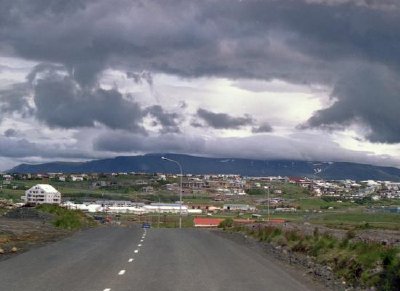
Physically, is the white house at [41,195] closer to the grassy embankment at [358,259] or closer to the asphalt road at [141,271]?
the asphalt road at [141,271]

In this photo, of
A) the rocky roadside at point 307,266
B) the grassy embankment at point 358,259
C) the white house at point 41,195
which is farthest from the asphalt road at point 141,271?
the white house at point 41,195

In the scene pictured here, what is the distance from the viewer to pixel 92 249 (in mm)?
32000

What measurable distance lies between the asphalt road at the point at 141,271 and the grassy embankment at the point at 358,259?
1.91 m

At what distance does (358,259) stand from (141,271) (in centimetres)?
719

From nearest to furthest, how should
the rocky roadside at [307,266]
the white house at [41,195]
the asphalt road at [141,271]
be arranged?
the asphalt road at [141,271] → the rocky roadside at [307,266] → the white house at [41,195]

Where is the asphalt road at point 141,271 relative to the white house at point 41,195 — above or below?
above

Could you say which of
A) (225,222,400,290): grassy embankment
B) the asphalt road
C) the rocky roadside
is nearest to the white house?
the rocky roadside

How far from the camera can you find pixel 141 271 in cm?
2181

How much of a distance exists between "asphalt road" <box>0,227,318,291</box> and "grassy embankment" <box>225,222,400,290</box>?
191cm

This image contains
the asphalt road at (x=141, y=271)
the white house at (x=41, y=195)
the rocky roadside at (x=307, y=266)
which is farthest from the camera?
the white house at (x=41, y=195)

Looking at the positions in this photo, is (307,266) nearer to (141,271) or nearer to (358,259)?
(358,259)

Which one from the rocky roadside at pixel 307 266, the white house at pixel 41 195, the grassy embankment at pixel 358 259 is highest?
the grassy embankment at pixel 358 259

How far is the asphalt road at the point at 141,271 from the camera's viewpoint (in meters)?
18.2

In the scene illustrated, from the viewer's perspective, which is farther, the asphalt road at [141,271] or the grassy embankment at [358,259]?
the grassy embankment at [358,259]
